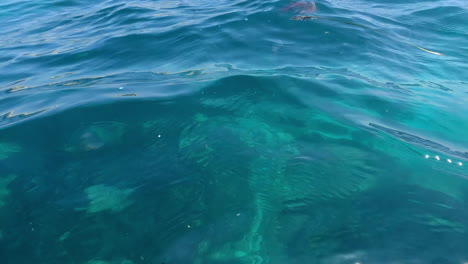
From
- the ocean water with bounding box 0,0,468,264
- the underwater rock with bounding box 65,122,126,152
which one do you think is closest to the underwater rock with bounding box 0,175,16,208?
the ocean water with bounding box 0,0,468,264

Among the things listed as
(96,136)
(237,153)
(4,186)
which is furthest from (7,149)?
(237,153)

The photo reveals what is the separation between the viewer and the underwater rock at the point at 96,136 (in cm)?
280

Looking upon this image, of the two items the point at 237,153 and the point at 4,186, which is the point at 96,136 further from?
the point at 237,153

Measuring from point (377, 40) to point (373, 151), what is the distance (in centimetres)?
363

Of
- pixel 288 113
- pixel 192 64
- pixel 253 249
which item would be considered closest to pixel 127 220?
pixel 253 249

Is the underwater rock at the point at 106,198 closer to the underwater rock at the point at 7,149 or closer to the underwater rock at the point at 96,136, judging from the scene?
the underwater rock at the point at 96,136

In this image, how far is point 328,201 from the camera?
222 cm

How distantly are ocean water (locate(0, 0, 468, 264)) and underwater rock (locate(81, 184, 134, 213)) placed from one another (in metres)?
0.01

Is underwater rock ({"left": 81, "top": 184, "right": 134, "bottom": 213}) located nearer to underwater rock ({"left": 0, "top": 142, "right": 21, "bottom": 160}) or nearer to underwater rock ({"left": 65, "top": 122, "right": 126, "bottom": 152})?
underwater rock ({"left": 65, "top": 122, "right": 126, "bottom": 152})

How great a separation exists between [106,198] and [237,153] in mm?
1114

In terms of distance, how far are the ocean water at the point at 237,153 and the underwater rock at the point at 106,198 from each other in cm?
1

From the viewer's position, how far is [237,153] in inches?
107

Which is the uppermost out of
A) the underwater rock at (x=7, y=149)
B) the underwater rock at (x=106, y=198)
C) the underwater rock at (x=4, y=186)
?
the underwater rock at (x=7, y=149)

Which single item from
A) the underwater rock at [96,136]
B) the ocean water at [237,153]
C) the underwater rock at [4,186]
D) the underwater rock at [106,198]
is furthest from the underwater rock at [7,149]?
the underwater rock at [106,198]
